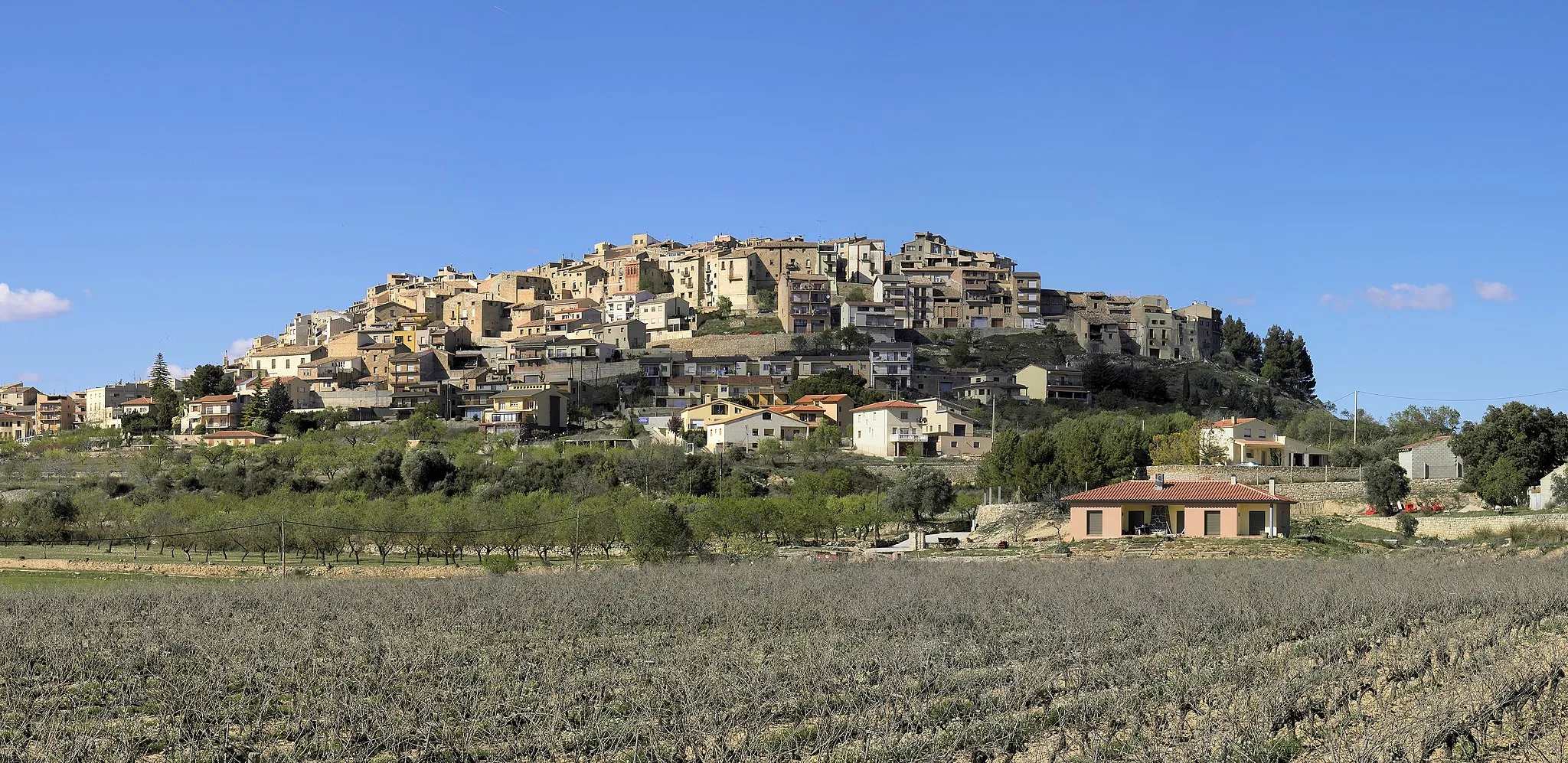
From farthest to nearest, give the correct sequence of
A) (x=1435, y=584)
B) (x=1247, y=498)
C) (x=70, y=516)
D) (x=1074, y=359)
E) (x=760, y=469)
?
(x=1074, y=359)
(x=760, y=469)
(x=70, y=516)
(x=1247, y=498)
(x=1435, y=584)

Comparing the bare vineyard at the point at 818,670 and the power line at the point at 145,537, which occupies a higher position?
the power line at the point at 145,537

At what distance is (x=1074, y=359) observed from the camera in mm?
82500

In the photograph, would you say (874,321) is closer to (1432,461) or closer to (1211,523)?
(1432,461)

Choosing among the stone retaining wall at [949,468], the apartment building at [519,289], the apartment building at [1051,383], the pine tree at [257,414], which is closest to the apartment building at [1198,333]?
the apartment building at [1051,383]

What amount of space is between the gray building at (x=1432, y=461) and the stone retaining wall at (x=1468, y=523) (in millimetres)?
10460

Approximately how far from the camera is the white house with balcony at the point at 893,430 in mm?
61344

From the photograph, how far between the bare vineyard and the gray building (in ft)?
70.6

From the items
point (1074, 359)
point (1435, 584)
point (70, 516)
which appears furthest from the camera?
point (1074, 359)

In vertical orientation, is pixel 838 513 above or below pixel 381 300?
below

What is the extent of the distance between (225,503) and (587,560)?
18868 mm


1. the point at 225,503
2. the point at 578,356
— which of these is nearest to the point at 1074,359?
the point at 578,356

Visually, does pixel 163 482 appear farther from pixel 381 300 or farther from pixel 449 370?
pixel 381 300

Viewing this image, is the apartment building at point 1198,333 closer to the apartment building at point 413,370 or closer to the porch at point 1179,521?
the apartment building at point 413,370

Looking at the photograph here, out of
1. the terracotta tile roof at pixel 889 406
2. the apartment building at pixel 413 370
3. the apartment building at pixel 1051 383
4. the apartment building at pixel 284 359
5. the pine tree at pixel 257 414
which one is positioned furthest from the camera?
the apartment building at pixel 284 359
